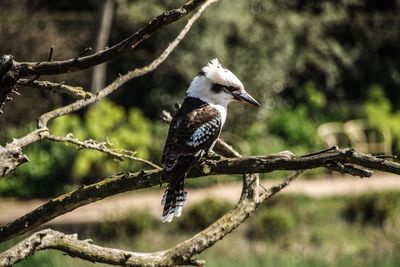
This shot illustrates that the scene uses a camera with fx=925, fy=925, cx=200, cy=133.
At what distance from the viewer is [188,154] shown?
13.5ft

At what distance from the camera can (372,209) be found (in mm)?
11875

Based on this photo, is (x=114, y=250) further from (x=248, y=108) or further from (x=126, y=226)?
(x=248, y=108)

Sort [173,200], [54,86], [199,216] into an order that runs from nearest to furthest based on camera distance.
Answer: [54,86]
[173,200]
[199,216]

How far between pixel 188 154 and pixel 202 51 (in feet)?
37.8

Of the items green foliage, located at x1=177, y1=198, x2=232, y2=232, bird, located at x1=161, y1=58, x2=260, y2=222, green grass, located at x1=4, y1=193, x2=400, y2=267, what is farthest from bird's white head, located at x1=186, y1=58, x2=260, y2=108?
green foliage, located at x1=177, y1=198, x2=232, y2=232

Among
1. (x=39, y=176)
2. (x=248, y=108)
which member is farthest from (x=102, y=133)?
(x=248, y=108)

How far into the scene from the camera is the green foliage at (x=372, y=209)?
1180cm

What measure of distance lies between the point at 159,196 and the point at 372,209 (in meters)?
3.09

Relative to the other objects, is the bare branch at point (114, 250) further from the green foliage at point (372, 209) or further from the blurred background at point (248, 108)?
the green foliage at point (372, 209)

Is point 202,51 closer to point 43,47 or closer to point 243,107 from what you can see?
point 243,107

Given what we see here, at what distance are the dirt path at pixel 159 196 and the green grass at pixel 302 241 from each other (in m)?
0.41

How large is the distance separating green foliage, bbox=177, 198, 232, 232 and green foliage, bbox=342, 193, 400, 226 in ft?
5.72

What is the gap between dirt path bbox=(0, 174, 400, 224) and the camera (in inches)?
475

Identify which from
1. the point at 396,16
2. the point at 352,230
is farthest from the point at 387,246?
the point at 396,16
